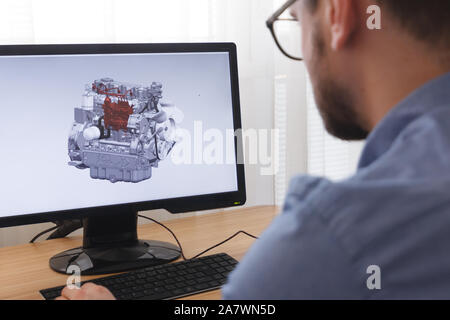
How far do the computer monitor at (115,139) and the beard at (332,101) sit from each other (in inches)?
17.8

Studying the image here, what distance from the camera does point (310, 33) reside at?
65cm

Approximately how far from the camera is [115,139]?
105 cm

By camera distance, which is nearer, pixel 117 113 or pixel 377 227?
pixel 377 227

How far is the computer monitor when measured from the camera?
979mm

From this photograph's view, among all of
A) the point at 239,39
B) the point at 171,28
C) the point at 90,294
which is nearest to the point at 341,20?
the point at 90,294

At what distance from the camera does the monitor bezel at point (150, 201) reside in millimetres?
977

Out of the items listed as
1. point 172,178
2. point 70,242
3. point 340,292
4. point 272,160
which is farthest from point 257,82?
point 340,292

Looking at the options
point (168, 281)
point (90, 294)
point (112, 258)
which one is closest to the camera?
point (90, 294)

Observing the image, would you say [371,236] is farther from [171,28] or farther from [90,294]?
[171,28]

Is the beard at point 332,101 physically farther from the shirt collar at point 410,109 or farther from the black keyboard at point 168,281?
the black keyboard at point 168,281

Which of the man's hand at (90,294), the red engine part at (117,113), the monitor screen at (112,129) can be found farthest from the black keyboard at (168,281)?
the red engine part at (117,113)

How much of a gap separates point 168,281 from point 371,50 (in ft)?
1.77
